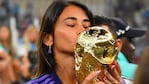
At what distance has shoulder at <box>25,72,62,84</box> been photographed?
3.37 m

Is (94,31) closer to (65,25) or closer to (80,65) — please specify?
(80,65)

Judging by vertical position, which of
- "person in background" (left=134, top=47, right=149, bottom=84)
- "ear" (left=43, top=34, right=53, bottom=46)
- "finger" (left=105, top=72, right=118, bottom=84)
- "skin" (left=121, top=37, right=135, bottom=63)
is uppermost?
"person in background" (left=134, top=47, right=149, bottom=84)

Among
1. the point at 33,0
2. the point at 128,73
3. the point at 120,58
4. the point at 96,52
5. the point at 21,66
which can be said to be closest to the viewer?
the point at 96,52

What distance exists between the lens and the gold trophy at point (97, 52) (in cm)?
286

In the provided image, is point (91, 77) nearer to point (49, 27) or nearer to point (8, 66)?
point (49, 27)

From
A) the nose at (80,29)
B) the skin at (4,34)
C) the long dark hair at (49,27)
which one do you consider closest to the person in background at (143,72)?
the nose at (80,29)

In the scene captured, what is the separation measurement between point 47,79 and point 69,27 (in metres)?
0.33

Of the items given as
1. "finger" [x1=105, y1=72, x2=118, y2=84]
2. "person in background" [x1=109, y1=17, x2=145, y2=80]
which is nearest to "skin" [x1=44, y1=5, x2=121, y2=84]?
"finger" [x1=105, y1=72, x2=118, y2=84]

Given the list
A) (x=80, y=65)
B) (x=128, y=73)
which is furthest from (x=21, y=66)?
(x=80, y=65)

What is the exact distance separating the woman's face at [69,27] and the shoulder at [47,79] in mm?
154

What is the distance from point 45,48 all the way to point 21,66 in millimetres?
4861

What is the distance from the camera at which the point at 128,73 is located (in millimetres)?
3809

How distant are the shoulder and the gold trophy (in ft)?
1.49

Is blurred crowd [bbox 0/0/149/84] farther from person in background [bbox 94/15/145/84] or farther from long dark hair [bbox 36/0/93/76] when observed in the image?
long dark hair [bbox 36/0/93/76]
